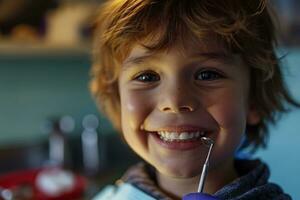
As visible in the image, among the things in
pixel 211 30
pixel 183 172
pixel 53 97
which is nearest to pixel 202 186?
pixel 183 172

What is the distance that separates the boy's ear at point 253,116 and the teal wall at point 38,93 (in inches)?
36.4

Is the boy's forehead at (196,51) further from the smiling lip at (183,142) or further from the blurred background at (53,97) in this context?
the blurred background at (53,97)

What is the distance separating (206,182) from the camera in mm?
619

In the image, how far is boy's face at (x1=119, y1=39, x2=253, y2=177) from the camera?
0.54 metres

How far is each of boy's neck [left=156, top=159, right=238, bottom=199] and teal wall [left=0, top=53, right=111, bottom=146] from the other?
0.92m

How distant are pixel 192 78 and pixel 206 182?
0.47 ft

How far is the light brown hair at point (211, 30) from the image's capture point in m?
0.55

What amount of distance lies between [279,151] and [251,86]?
0.79ft

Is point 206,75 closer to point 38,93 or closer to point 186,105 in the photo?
point 186,105

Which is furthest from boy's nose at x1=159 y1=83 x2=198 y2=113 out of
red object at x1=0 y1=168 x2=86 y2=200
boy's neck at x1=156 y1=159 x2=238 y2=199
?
red object at x1=0 y1=168 x2=86 y2=200

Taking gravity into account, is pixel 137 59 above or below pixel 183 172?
above

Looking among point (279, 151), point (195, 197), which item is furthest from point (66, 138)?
point (195, 197)

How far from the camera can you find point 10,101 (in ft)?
5.09

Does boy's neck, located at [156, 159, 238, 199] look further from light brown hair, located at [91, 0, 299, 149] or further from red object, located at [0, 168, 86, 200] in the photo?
red object, located at [0, 168, 86, 200]
